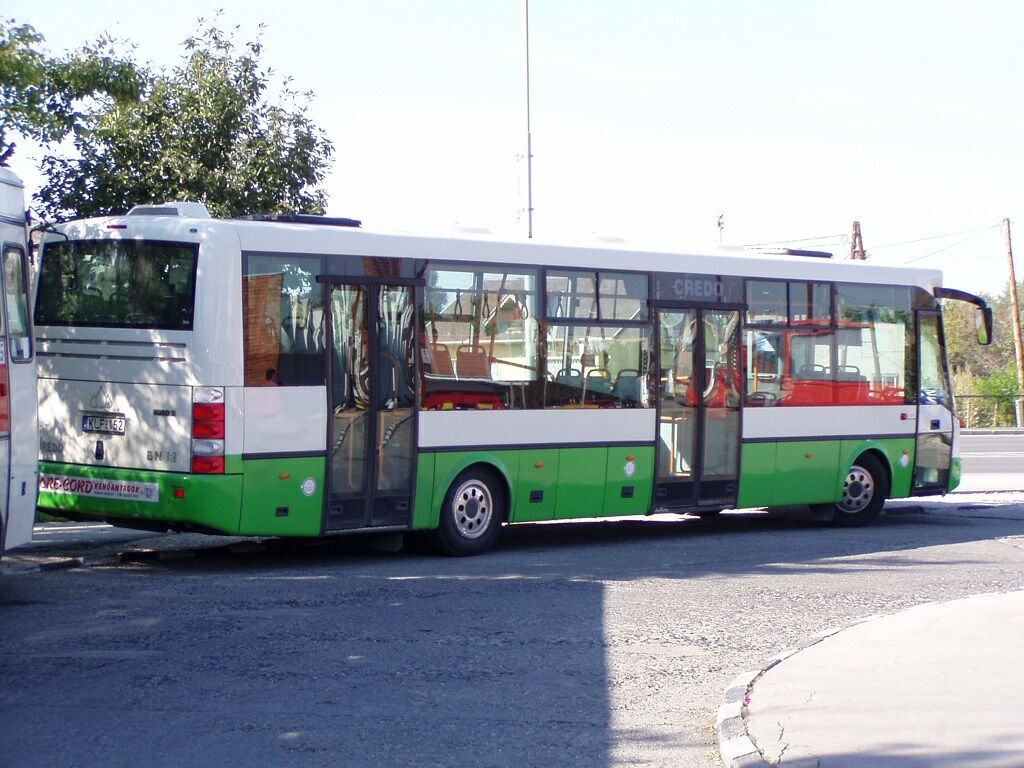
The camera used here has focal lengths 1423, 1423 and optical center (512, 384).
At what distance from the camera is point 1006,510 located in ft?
64.3

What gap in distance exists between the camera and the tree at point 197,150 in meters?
16.8

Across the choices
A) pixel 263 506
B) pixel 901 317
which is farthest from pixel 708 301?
pixel 263 506

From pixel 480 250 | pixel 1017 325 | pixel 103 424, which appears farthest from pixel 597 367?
pixel 1017 325

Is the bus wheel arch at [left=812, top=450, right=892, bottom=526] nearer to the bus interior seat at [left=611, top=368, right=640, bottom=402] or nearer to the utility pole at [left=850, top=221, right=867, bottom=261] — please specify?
the bus interior seat at [left=611, top=368, right=640, bottom=402]

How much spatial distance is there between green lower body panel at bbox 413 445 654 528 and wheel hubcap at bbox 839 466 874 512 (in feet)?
11.3

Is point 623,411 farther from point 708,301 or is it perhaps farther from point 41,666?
point 41,666

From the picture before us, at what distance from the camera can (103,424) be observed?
12227 mm

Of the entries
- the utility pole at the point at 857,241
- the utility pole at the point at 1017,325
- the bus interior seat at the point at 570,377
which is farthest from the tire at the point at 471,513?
the utility pole at the point at 1017,325

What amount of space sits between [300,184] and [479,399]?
5358 millimetres

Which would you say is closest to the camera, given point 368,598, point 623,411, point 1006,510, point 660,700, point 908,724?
point 908,724

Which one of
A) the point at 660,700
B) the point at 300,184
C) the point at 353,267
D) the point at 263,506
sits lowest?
the point at 660,700

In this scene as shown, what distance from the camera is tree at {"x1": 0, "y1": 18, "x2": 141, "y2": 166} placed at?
14891mm

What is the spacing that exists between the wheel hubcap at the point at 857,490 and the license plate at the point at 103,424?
29.4 feet

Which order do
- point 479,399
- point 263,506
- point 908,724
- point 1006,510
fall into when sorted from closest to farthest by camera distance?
point 908,724 < point 263,506 < point 479,399 < point 1006,510
